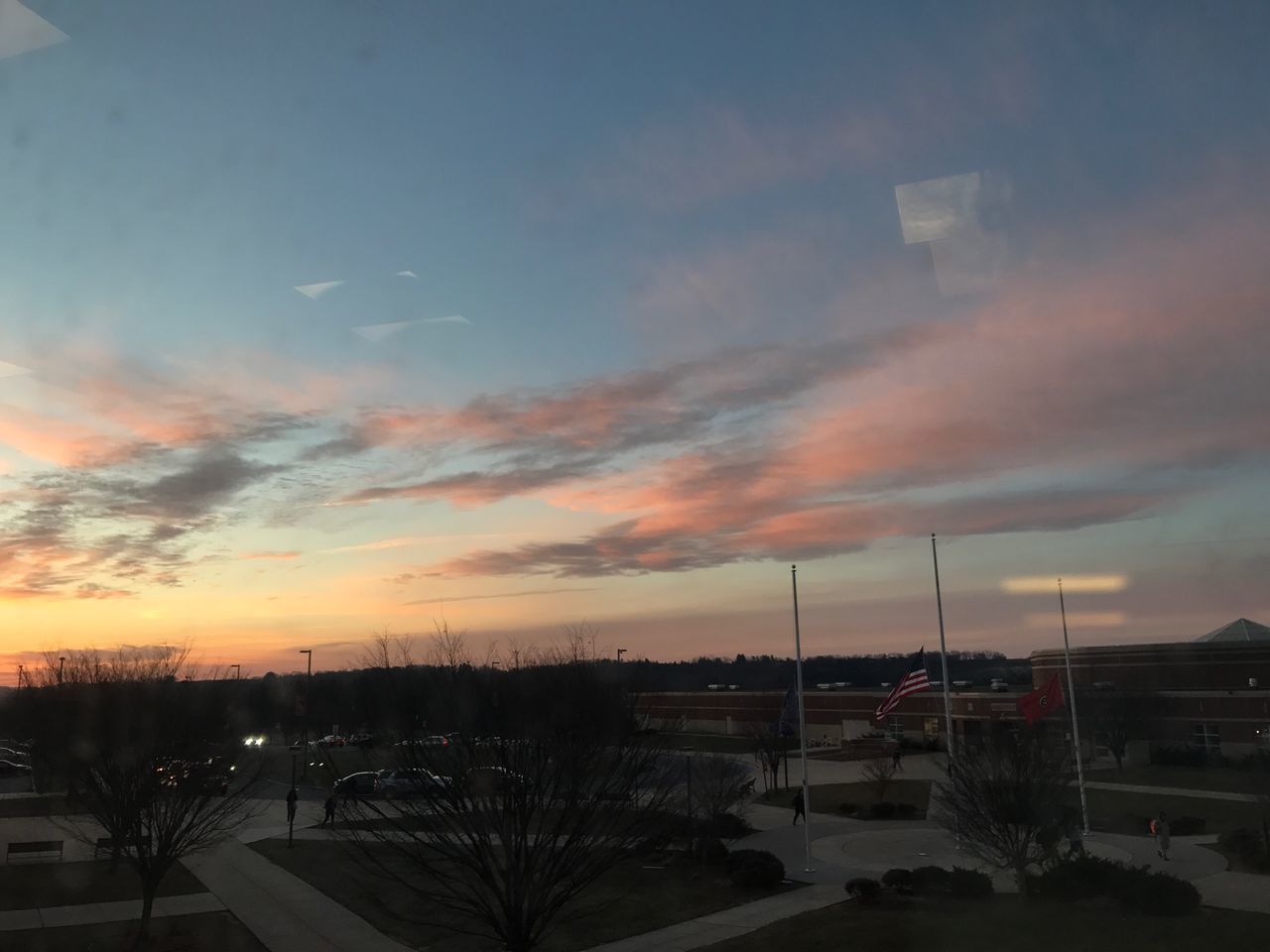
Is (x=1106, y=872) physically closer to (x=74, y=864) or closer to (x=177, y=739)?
(x=177, y=739)

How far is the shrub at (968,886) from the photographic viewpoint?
2031 centimetres

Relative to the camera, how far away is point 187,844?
20.1m

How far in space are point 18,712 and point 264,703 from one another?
57879mm

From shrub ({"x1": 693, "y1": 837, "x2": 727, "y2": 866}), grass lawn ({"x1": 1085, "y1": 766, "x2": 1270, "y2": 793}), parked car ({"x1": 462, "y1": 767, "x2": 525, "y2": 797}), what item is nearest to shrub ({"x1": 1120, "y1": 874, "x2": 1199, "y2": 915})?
shrub ({"x1": 693, "y1": 837, "x2": 727, "y2": 866})

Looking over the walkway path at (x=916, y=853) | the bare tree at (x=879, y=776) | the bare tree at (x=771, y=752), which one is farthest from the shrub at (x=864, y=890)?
the bare tree at (x=771, y=752)

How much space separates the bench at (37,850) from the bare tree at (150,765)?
607cm

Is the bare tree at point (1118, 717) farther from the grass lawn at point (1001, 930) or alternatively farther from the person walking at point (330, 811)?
the person walking at point (330, 811)

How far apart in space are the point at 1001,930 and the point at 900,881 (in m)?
4.05

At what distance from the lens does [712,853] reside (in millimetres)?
25938

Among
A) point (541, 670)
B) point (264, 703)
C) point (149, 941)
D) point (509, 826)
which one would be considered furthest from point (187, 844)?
point (264, 703)

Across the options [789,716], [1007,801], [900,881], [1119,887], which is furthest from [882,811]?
[1119,887]

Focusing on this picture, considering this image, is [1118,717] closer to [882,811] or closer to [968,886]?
[882,811]

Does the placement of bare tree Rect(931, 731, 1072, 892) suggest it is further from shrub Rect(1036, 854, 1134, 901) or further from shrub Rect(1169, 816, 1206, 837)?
shrub Rect(1169, 816, 1206, 837)

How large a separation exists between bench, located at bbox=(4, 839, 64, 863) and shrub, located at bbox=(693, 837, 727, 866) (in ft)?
65.8
